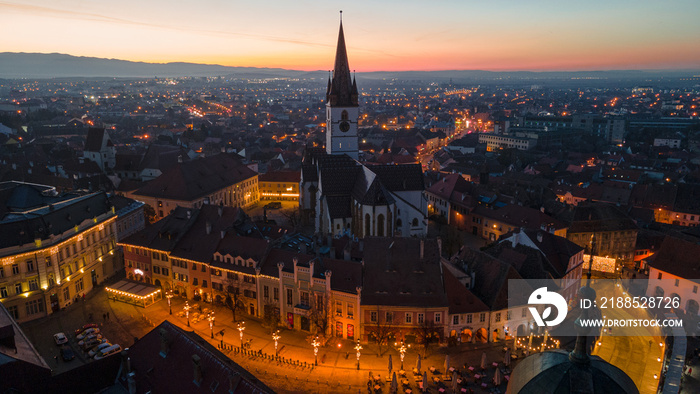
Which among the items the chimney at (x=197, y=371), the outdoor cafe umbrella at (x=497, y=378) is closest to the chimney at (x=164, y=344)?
the chimney at (x=197, y=371)

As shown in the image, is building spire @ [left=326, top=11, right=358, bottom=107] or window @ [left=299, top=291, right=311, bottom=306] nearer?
window @ [left=299, top=291, right=311, bottom=306]

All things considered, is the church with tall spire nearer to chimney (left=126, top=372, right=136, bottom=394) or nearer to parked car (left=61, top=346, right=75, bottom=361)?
parked car (left=61, top=346, right=75, bottom=361)

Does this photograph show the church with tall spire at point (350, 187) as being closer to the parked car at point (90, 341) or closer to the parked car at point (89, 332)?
the parked car at point (90, 341)

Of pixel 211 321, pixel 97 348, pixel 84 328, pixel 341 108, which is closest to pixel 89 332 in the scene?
pixel 84 328

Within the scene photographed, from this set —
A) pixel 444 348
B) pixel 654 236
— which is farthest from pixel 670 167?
pixel 444 348

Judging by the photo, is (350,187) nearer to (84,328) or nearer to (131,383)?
(84,328)

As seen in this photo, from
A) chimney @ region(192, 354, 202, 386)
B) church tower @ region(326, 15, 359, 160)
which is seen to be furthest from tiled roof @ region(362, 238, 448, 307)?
church tower @ region(326, 15, 359, 160)

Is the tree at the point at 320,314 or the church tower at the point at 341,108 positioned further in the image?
the church tower at the point at 341,108
